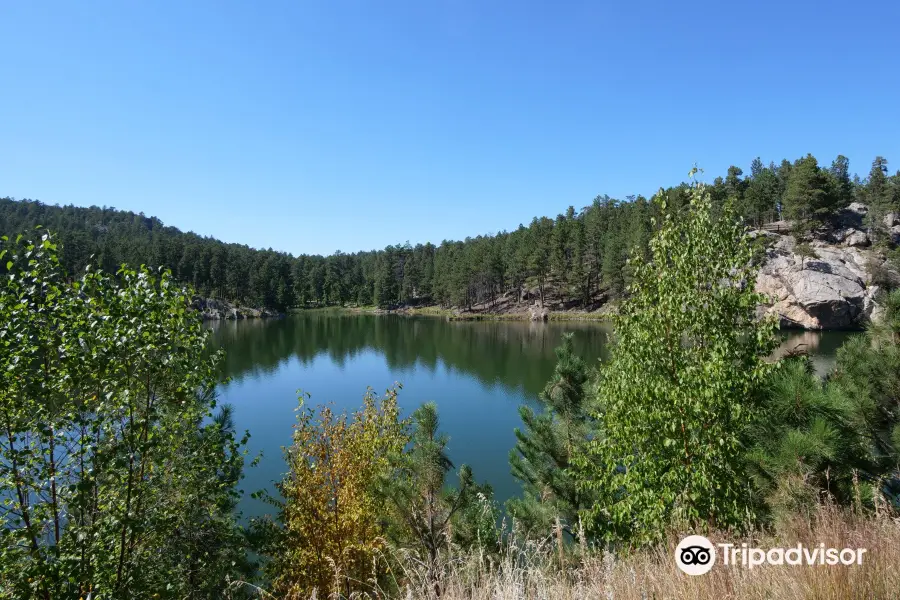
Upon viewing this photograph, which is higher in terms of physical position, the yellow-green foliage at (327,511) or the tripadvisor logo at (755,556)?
the tripadvisor logo at (755,556)

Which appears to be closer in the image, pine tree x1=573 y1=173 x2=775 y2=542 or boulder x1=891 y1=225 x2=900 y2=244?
pine tree x1=573 y1=173 x2=775 y2=542

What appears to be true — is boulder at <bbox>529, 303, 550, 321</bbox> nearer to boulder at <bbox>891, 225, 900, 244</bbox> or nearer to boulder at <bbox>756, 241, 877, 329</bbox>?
boulder at <bbox>756, 241, 877, 329</bbox>

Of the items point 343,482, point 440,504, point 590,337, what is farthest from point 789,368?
point 590,337

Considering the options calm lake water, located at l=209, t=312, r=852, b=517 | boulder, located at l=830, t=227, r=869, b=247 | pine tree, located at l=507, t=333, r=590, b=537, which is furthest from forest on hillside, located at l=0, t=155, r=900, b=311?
pine tree, located at l=507, t=333, r=590, b=537

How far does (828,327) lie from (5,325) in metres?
65.4

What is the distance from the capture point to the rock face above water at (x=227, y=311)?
315 ft

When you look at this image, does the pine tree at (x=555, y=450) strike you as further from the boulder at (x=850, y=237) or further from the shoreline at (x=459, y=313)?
the boulder at (x=850, y=237)

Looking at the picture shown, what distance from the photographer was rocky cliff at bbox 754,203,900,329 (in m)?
50.5

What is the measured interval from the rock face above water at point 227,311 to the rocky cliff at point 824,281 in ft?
306

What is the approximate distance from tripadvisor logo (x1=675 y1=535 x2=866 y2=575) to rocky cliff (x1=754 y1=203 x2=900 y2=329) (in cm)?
5310

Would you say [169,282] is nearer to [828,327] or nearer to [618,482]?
[618,482]

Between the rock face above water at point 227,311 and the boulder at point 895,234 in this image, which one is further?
A: the rock face above water at point 227,311

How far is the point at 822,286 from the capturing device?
50781 millimetres

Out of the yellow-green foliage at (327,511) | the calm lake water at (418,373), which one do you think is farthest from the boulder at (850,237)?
the yellow-green foliage at (327,511)
